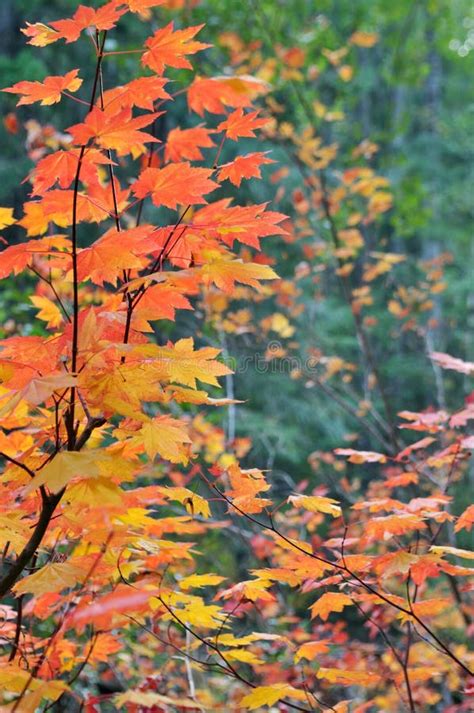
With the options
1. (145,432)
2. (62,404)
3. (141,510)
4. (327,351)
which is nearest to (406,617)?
(141,510)

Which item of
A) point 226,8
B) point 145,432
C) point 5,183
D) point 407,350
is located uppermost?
point 226,8

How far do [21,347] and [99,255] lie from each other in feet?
0.90

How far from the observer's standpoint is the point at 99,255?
4.11 feet

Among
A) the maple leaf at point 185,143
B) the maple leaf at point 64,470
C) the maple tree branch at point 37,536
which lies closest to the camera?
the maple leaf at point 64,470

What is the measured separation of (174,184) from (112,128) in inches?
7.1

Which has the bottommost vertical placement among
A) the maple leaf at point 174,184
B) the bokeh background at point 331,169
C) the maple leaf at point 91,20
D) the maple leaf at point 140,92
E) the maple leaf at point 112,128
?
the bokeh background at point 331,169

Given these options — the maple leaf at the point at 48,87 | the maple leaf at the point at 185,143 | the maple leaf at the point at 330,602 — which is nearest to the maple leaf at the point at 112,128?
the maple leaf at the point at 48,87

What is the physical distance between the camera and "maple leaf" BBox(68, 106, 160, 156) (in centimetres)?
116

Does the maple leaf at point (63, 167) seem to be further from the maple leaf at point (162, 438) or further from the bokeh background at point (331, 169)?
the bokeh background at point (331, 169)

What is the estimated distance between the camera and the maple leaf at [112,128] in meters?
1.16

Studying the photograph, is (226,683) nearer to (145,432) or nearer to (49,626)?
(49,626)

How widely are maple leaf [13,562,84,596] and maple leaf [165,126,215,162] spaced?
3.26ft

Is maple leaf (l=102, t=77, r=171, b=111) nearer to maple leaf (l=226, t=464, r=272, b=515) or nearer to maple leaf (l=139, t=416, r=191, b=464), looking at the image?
maple leaf (l=139, t=416, r=191, b=464)

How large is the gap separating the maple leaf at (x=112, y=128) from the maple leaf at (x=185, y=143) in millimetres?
367
